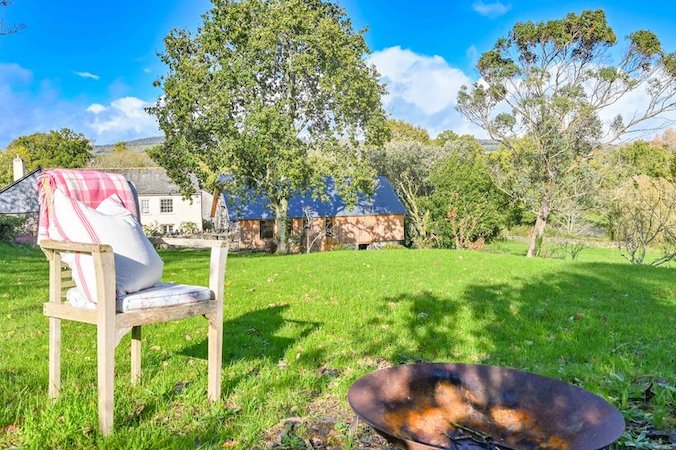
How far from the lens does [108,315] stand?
2574 millimetres

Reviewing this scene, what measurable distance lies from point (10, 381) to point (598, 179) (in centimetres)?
2875

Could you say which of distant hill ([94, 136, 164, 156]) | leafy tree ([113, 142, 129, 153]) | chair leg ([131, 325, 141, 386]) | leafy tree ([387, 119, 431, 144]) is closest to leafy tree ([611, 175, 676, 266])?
chair leg ([131, 325, 141, 386])

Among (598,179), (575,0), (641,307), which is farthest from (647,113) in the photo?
(641,307)

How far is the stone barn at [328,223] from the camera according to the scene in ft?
102

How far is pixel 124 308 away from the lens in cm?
270

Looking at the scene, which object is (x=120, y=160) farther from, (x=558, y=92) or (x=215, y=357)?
(x=215, y=357)

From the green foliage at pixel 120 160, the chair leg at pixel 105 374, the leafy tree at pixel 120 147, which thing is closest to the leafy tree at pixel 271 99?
the chair leg at pixel 105 374

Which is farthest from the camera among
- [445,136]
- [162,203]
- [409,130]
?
[409,130]

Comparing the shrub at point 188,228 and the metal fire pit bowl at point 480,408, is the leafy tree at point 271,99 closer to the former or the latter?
the shrub at point 188,228

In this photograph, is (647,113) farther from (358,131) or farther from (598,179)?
(358,131)

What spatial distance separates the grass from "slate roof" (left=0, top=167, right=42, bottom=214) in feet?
101

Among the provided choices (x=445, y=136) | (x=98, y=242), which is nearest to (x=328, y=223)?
(x=445, y=136)

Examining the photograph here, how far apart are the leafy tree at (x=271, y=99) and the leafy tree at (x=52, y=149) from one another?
31.9 meters

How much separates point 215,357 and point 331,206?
2946 centimetres
